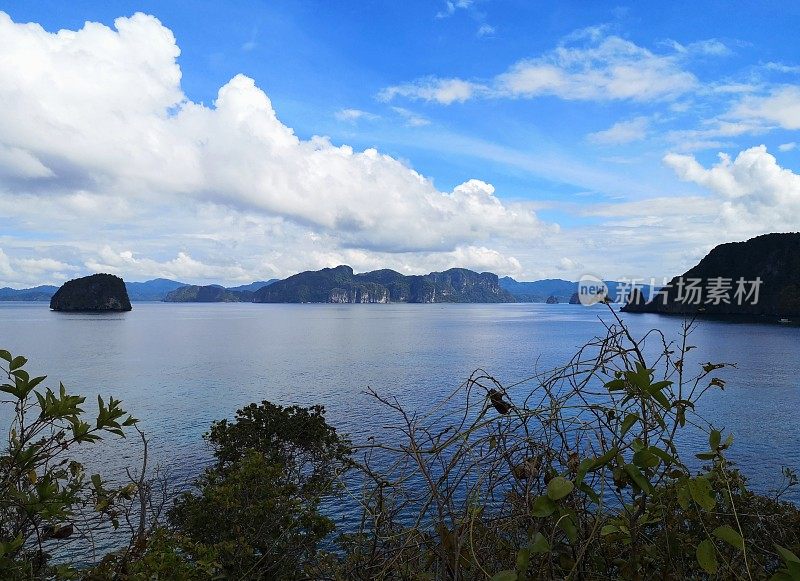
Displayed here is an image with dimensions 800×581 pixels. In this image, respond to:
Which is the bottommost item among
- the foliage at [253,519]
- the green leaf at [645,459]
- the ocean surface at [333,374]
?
the ocean surface at [333,374]

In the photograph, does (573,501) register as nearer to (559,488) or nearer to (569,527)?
(569,527)

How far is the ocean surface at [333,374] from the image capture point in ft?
124

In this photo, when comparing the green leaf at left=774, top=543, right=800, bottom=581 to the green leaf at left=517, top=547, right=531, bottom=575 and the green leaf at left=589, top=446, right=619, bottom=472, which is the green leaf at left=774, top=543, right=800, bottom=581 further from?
the green leaf at left=517, top=547, right=531, bottom=575

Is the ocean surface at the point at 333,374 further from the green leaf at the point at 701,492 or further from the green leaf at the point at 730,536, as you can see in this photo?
the green leaf at the point at 730,536

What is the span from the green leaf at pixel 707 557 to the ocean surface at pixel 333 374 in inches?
458

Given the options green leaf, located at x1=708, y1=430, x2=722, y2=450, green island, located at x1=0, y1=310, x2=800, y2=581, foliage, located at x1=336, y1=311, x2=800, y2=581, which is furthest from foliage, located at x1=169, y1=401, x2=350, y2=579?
green leaf, located at x1=708, y1=430, x2=722, y2=450

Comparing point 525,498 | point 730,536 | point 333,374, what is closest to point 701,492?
point 730,536

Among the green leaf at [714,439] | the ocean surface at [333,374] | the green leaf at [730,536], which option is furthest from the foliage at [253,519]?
the ocean surface at [333,374]

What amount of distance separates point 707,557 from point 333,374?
229 feet

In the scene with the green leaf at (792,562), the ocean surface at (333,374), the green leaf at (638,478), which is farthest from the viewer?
the ocean surface at (333,374)

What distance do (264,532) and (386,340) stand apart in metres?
109

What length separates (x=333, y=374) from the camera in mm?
69688

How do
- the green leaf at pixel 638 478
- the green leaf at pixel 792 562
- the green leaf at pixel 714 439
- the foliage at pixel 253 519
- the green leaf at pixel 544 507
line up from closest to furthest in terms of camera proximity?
the green leaf at pixel 792 562 < the green leaf at pixel 544 507 < the green leaf at pixel 638 478 < the green leaf at pixel 714 439 < the foliage at pixel 253 519

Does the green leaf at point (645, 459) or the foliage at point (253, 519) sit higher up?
the green leaf at point (645, 459)
